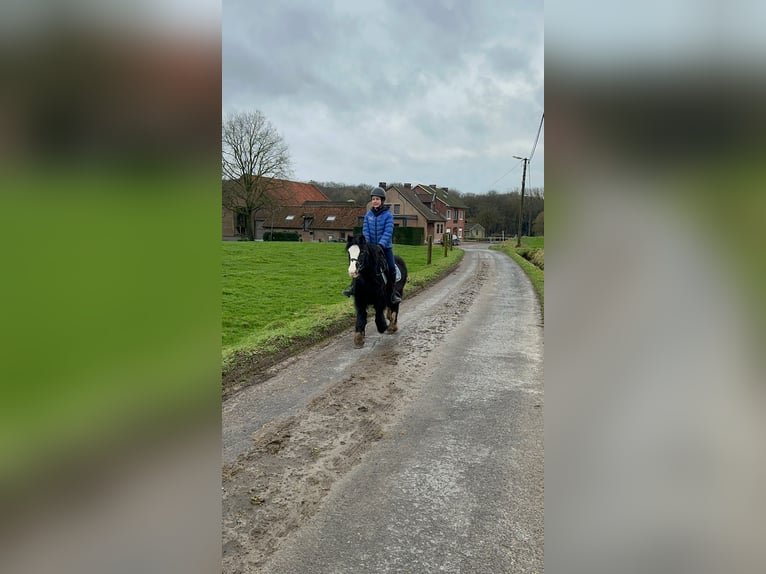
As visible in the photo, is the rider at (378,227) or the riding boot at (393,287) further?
the riding boot at (393,287)

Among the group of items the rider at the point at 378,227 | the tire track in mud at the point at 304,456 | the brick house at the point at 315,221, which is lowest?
the tire track in mud at the point at 304,456

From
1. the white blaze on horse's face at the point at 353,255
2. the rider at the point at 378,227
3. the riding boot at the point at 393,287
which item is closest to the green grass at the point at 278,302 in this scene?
the riding boot at the point at 393,287

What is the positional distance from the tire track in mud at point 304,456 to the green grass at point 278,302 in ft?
4.81

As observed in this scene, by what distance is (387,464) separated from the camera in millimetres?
3381

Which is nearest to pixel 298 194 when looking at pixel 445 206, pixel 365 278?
pixel 445 206

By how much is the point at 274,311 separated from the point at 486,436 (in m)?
6.31

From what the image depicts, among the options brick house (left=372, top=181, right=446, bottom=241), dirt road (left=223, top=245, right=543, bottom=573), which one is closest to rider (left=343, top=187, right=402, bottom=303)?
dirt road (left=223, top=245, right=543, bottom=573)

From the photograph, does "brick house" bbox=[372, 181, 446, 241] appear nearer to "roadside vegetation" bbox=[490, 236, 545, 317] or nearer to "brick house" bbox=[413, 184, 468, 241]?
"brick house" bbox=[413, 184, 468, 241]

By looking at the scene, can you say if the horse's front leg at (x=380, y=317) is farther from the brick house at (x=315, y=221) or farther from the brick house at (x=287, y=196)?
the brick house at (x=315, y=221)

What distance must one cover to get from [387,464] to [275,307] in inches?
266

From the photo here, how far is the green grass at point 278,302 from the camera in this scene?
6.56 metres
